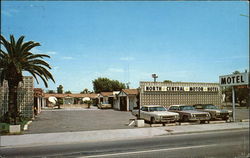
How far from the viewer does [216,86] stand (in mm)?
31859

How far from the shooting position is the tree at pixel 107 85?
67.0m

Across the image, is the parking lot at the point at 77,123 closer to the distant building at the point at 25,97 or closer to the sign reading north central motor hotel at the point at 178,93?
the distant building at the point at 25,97

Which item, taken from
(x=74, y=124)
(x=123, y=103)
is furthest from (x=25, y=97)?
(x=123, y=103)

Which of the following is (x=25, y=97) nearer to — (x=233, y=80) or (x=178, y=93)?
(x=233, y=80)

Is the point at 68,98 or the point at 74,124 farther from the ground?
the point at 68,98

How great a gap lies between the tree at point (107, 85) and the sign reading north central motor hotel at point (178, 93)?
39131 mm

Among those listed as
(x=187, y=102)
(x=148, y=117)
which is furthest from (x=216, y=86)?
(x=148, y=117)

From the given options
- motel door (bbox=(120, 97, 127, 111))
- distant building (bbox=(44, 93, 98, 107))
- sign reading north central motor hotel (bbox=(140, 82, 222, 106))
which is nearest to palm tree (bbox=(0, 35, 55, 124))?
sign reading north central motor hotel (bbox=(140, 82, 222, 106))

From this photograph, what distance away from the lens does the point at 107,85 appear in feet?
220

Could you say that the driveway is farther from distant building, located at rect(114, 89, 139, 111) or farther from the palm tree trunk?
distant building, located at rect(114, 89, 139, 111)

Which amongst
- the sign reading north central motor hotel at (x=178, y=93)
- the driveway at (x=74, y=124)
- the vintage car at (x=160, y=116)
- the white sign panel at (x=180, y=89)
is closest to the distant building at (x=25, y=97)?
the driveway at (x=74, y=124)

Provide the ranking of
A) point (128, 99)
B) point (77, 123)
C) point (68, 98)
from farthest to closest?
point (68, 98), point (128, 99), point (77, 123)

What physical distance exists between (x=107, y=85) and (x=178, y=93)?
3986cm

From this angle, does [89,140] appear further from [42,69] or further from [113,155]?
[42,69]
